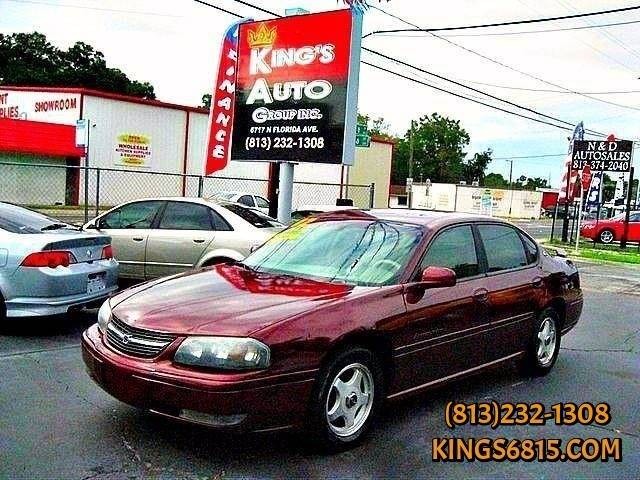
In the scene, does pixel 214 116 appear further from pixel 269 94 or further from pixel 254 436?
pixel 254 436

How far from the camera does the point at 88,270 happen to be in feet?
24.1

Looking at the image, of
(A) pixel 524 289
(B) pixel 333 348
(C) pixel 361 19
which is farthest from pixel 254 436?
(C) pixel 361 19

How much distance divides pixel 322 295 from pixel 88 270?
376cm

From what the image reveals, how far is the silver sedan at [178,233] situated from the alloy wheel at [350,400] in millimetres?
4695

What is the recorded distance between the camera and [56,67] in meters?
67.6

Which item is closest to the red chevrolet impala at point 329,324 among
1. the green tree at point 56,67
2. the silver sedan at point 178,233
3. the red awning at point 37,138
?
the silver sedan at point 178,233

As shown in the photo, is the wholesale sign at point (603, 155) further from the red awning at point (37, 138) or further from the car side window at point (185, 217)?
the red awning at point (37, 138)

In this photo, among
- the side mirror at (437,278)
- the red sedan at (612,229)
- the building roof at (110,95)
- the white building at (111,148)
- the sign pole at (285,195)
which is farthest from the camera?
the building roof at (110,95)

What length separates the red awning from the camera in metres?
33.0

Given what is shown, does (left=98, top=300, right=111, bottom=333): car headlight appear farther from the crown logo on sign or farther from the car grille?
the crown logo on sign

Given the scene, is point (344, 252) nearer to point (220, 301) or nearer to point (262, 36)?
point (220, 301)

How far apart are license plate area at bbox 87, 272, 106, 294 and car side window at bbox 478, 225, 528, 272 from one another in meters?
4.06

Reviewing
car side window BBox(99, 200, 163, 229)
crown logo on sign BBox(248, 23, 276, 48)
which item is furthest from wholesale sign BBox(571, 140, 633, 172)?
car side window BBox(99, 200, 163, 229)

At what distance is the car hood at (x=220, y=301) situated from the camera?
13.3 ft
